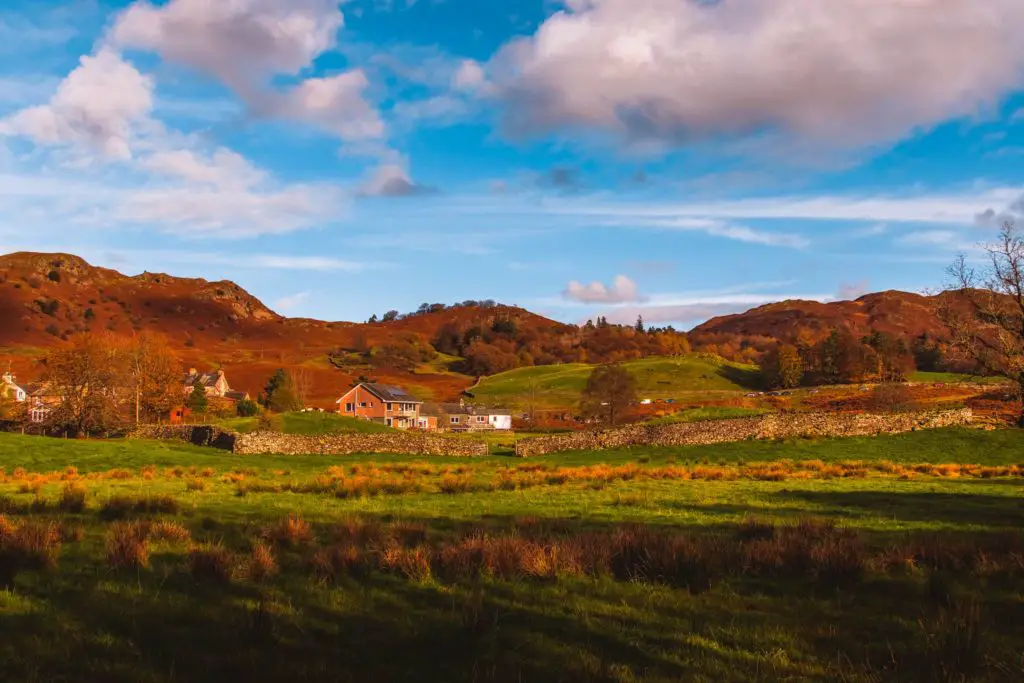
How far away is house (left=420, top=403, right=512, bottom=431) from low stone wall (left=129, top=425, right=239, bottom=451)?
55800 mm

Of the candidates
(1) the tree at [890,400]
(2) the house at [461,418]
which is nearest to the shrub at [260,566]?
(1) the tree at [890,400]

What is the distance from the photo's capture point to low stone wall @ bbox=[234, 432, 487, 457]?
52.9m

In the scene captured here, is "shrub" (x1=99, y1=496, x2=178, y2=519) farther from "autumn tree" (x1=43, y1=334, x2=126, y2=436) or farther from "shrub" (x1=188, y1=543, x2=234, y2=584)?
"autumn tree" (x1=43, y1=334, x2=126, y2=436)

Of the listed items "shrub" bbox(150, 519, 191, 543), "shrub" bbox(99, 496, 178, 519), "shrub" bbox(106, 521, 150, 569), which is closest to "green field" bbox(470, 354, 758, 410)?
"shrub" bbox(99, 496, 178, 519)

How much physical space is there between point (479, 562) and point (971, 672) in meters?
5.84

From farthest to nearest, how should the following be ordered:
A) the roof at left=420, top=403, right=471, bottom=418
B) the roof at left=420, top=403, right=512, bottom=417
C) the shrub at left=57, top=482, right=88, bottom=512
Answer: the roof at left=420, top=403, right=512, bottom=417
the roof at left=420, top=403, right=471, bottom=418
the shrub at left=57, top=482, right=88, bottom=512

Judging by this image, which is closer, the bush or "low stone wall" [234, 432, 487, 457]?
"low stone wall" [234, 432, 487, 457]

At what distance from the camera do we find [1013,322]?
2672 cm

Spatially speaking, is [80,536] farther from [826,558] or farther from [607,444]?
[607,444]

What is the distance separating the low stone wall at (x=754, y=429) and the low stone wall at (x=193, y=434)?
22466 millimetres

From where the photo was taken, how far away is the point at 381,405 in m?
117

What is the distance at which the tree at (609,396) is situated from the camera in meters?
82.1

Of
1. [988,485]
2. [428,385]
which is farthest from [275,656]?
[428,385]

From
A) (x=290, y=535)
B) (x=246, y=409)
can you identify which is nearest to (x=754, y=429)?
(x=290, y=535)
